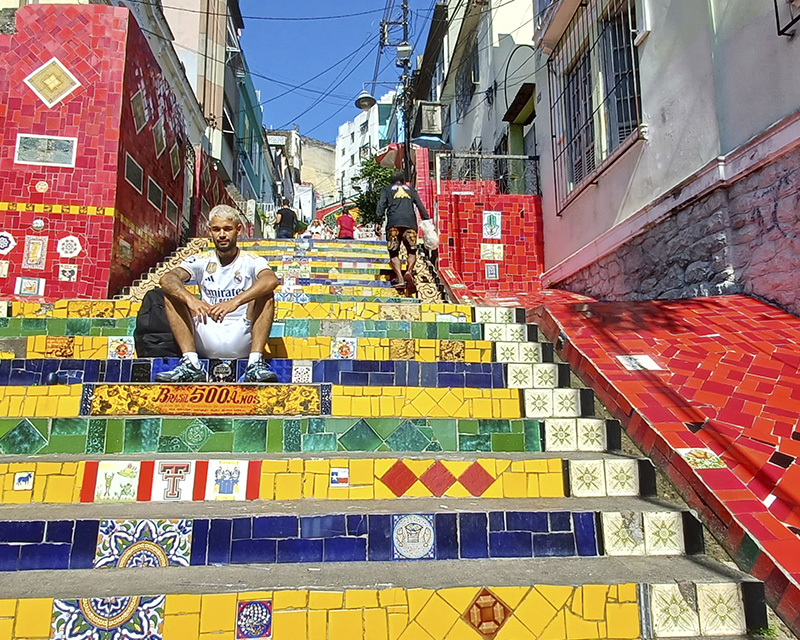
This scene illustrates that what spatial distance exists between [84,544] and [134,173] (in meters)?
5.34

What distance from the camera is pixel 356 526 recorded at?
7.59 feet

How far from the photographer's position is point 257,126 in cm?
2459

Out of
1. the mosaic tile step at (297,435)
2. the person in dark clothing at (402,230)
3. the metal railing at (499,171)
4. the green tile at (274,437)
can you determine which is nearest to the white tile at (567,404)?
the mosaic tile step at (297,435)

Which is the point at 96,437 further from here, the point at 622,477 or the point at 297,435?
the point at 622,477

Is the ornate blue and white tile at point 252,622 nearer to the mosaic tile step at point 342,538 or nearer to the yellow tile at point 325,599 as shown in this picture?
the yellow tile at point 325,599

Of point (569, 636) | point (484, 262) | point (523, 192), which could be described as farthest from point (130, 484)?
point (523, 192)

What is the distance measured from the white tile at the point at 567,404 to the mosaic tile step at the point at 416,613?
1.36 metres

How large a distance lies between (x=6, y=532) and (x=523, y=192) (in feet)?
31.8

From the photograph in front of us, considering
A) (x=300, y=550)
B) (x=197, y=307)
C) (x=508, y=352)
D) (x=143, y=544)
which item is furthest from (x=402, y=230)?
(x=143, y=544)

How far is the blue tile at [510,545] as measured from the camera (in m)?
2.36

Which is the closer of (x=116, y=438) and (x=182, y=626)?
(x=182, y=626)

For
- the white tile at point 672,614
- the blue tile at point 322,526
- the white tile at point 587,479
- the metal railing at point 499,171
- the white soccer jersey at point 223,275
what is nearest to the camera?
the white tile at point 672,614

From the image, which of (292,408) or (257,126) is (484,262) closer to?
(292,408)

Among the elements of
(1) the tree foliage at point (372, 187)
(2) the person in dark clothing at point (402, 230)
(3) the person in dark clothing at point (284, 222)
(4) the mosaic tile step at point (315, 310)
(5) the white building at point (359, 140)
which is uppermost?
(5) the white building at point (359, 140)
